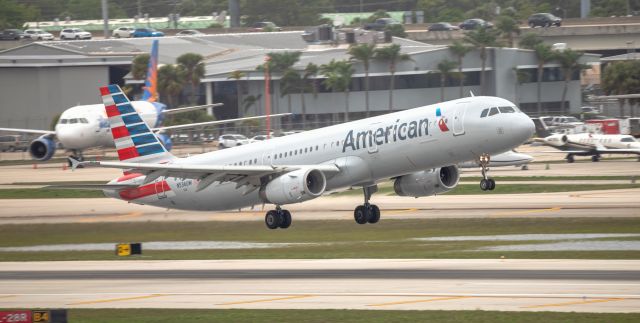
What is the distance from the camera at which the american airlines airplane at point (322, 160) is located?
152ft

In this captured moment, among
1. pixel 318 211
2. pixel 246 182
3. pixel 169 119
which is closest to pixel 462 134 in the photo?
pixel 246 182

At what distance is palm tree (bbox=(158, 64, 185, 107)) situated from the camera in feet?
453

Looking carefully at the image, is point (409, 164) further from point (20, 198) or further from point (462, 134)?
point (20, 198)

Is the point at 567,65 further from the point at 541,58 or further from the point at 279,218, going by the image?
the point at 279,218

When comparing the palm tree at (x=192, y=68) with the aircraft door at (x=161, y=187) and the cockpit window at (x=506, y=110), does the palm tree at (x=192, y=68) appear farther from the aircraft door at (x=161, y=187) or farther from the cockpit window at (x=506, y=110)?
the cockpit window at (x=506, y=110)

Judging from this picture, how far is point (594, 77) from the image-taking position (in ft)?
610

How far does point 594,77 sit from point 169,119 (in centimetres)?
8564

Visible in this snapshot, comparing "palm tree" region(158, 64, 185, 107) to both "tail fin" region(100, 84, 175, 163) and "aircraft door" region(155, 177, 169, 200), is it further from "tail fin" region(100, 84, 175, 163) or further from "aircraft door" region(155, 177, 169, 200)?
"aircraft door" region(155, 177, 169, 200)

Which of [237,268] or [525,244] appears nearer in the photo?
[237,268]

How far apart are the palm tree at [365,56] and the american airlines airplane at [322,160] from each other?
262 feet

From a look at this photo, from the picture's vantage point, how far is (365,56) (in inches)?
5310

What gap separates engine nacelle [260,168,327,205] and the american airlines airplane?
4 cm

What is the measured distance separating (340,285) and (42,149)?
236 feet

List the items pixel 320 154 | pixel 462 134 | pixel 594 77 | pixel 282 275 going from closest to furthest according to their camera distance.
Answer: pixel 282 275 → pixel 462 134 → pixel 320 154 → pixel 594 77
